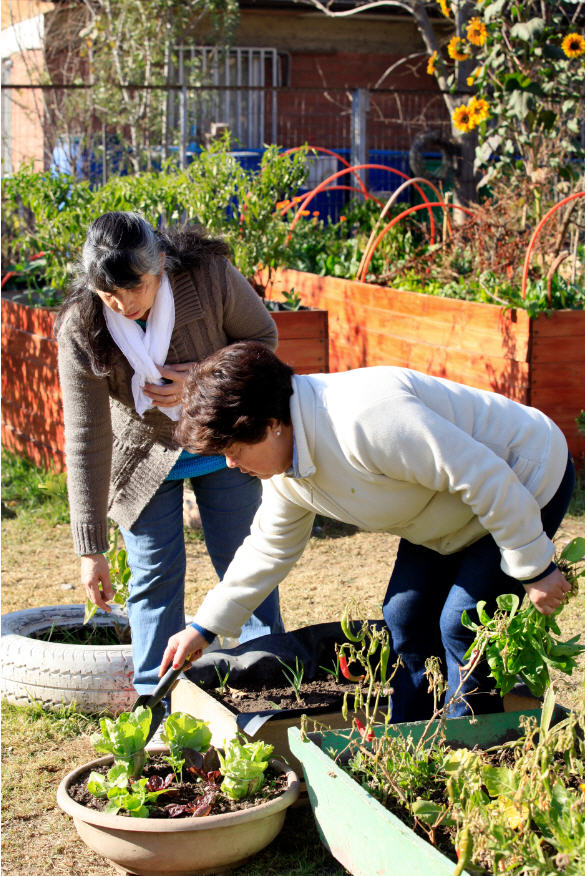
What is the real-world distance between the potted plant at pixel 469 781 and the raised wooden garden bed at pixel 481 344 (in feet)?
9.64

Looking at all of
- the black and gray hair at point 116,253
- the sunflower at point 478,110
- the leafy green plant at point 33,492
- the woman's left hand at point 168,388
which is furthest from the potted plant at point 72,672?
the sunflower at point 478,110

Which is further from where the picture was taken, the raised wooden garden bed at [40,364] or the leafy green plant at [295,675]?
the raised wooden garden bed at [40,364]

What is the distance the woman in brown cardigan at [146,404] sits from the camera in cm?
259

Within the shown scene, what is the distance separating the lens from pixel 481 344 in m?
5.23

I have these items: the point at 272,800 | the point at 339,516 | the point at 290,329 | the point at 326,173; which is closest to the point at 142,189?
the point at 290,329

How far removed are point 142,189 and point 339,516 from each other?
357 centimetres

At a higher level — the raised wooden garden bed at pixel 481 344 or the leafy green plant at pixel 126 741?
the raised wooden garden bed at pixel 481 344

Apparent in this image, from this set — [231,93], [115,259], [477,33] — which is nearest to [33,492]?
[115,259]

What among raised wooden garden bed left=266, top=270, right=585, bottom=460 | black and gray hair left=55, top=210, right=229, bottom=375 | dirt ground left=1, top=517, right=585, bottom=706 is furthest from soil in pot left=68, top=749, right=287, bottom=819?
raised wooden garden bed left=266, top=270, right=585, bottom=460

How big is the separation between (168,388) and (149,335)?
5.9 inches

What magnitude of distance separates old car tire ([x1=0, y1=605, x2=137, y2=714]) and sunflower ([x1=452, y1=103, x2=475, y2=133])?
4.39m

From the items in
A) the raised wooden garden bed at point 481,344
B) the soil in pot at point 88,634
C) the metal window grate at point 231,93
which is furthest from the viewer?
the metal window grate at point 231,93

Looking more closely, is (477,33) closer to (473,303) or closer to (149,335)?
(473,303)

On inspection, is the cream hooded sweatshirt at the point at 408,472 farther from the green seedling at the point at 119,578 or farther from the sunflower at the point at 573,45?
the sunflower at the point at 573,45
